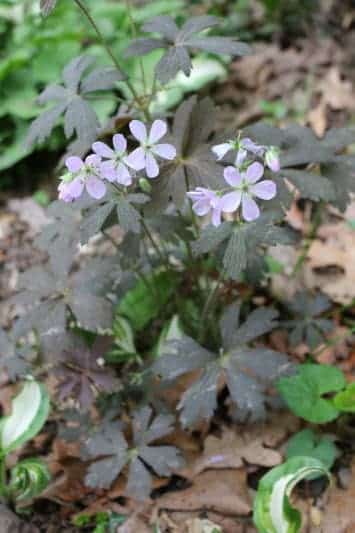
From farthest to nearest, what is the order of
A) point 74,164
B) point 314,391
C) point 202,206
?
point 314,391 → point 202,206 → point 74,164

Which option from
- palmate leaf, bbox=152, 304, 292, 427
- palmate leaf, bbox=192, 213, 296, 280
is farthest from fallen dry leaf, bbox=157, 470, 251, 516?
palmate leaf, bbox=192, 213, 296, 280

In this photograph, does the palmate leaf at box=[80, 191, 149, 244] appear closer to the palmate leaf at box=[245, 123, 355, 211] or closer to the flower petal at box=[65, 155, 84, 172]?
the flower petal at box=[65, 155, 84, 172]

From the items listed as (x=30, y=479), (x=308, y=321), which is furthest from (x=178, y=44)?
(x=30, y=479)

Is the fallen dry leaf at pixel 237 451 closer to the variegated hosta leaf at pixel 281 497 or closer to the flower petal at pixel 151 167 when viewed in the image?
the variegated hosta leaf at pixel 281 497

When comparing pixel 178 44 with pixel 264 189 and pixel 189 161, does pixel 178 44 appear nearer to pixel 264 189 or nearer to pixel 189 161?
pixel 189 161

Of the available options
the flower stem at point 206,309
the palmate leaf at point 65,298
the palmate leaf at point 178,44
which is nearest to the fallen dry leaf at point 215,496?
Answer: the flower stem at point 206,309

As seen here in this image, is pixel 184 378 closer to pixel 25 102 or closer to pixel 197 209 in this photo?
pixel 197 209
